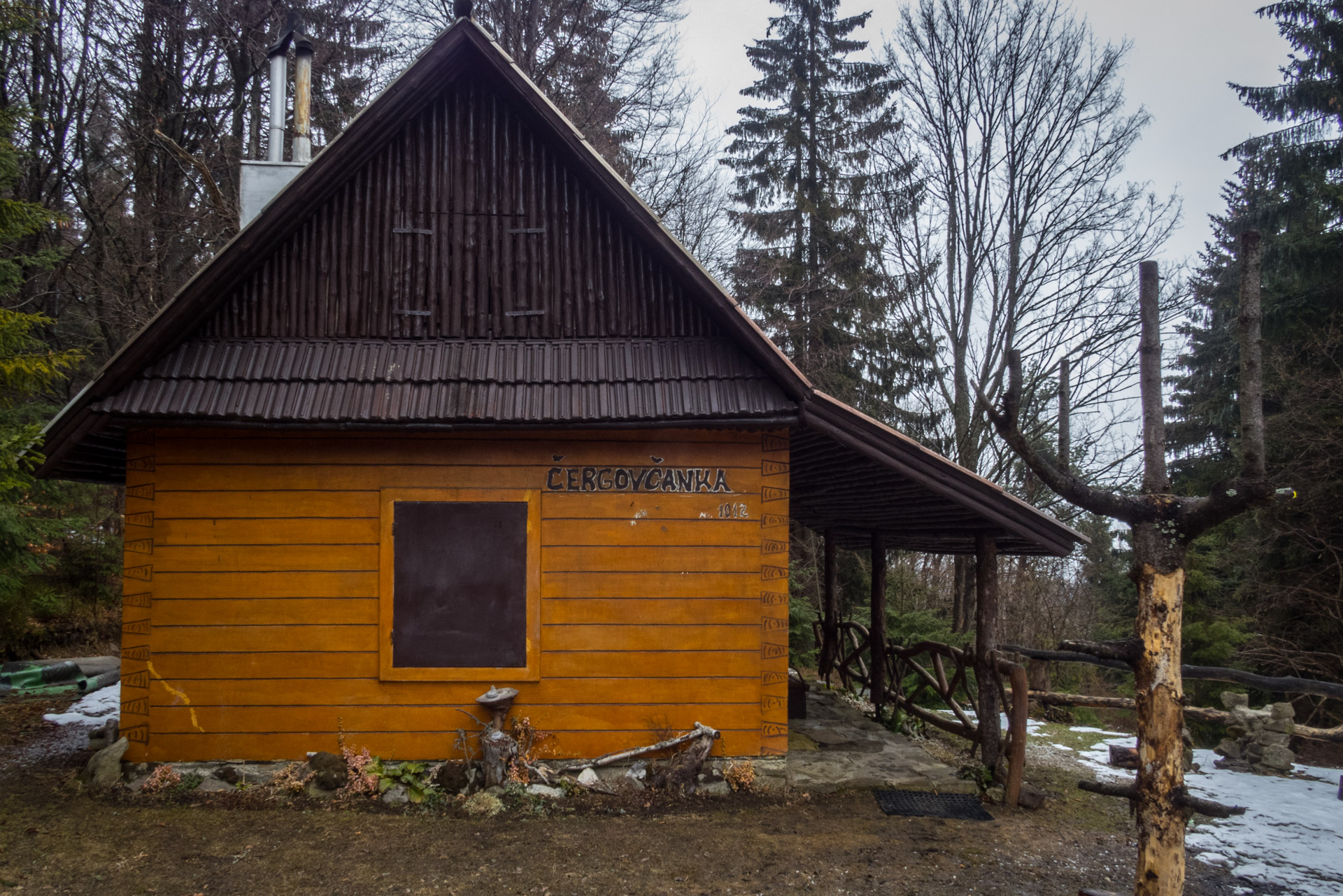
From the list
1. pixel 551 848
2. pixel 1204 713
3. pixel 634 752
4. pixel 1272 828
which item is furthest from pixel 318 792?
pixel 1272 828

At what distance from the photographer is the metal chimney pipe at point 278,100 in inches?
330

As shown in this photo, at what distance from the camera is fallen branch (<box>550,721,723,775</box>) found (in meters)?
6.55

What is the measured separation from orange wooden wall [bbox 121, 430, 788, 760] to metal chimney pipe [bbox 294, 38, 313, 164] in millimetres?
3594

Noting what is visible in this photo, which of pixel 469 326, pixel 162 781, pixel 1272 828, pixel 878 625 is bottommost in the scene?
pixel 1272 828

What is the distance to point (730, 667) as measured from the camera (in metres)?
6.74

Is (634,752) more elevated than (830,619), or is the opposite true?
(830,619)

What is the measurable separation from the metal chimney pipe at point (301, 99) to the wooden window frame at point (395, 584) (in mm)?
4267

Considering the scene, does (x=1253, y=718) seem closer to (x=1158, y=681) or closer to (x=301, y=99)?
(x=1158, y=681)

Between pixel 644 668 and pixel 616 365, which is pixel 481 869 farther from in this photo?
pixel 616 365

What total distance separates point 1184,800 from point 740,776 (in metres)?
3.47

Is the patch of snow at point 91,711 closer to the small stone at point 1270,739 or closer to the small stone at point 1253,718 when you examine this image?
the small stone at point 1253,718

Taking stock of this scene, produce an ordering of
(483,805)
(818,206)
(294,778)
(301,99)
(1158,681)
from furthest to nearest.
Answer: (818,206) < (301,99) < (294,778) < (483,805) < (1158,681)

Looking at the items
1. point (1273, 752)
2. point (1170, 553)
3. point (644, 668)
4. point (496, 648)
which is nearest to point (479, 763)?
point (496, 648)

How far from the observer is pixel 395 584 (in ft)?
22.0
